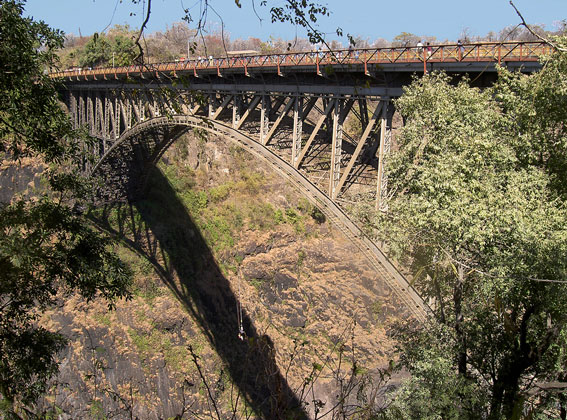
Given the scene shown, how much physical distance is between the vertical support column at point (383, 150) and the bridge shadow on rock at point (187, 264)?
1474 cm

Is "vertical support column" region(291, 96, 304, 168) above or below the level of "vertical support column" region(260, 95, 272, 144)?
below

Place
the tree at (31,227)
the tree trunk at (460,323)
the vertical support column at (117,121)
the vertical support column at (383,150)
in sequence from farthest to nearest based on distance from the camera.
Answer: the vertical support column at (117,121), the vertical support column at (383,150), the tree trunk at (460,323), the tree at (31,227)

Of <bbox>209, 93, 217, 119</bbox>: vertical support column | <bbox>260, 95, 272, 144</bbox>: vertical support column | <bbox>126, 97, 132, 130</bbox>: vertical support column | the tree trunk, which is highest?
<bbox>126, 97, 132, 130</bbox>: vertical support column

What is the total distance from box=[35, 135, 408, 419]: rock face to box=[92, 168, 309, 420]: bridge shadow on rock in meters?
0.07

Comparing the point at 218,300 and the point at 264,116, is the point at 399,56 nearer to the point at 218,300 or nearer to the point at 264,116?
the point at 264,116

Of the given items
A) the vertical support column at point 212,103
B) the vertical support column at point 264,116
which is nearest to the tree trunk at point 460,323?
the vertical support column at point 264,116

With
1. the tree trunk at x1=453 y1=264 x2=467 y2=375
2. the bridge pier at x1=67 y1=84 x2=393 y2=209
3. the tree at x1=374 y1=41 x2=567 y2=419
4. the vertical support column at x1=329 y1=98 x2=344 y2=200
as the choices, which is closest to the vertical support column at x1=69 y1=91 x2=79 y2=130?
the bridge pier at x1=67 y1=84 x2=393 y2=209

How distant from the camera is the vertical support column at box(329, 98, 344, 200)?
13.7 meters

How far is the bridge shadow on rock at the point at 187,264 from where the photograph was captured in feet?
85.6

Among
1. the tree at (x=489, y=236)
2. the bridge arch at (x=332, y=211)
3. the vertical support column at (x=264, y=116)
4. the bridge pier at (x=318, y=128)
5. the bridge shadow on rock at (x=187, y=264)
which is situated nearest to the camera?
the tree at (x=489, y=236)

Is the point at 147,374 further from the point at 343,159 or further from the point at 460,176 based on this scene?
the point at 460,176

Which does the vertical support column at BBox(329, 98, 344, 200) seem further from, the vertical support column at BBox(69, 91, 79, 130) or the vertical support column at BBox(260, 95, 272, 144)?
the vertical support column at BBox(69, 91, 79, 130)

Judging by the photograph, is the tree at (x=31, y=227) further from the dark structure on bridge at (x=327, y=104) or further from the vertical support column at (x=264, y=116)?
the vertical support column at (x=264, y=116)

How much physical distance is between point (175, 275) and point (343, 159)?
16348 mm
